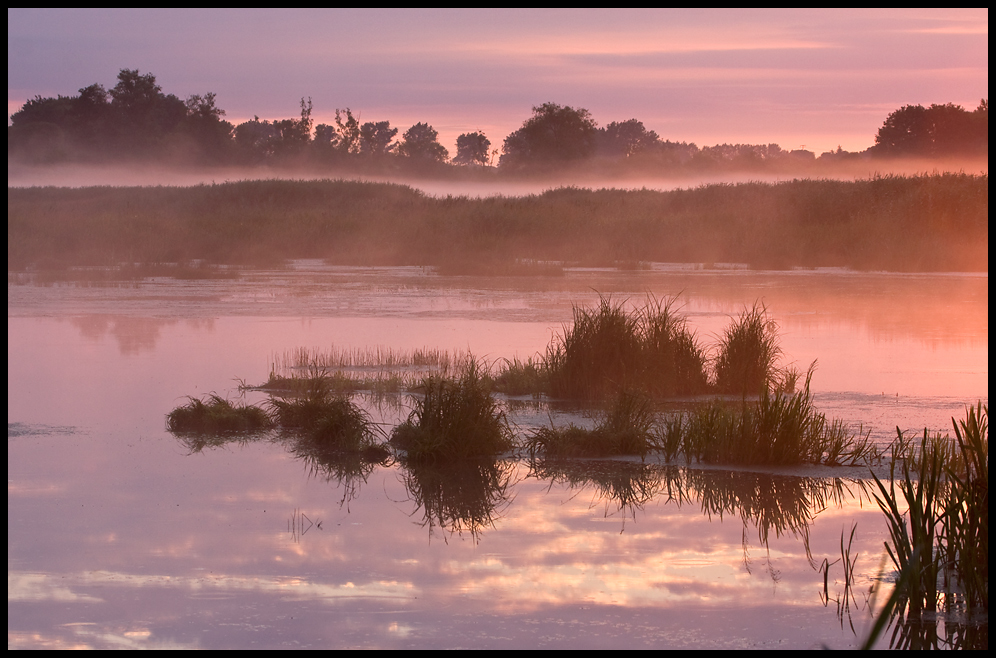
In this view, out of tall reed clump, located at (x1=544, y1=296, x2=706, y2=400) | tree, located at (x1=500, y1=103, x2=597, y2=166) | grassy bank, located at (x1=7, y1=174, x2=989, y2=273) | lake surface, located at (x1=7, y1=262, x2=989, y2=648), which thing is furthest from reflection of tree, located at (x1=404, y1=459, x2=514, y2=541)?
tree, located at (x1=500, y1=103, x2=597, y2=166)

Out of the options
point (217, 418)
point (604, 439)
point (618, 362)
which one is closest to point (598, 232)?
point (618, 362)

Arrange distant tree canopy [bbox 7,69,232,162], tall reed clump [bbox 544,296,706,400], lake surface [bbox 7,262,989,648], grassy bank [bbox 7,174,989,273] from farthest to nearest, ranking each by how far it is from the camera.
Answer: distant tree canopy [bbox 7,69,232,162] → grassy bank [bbox 7,174,989,273] → tall reed clump [bbox 544,296,706,400] → lake surface [bbox 7,262,989,648]

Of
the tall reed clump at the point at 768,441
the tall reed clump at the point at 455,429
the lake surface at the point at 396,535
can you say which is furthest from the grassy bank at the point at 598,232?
the tall reed clump at the point at 768,441

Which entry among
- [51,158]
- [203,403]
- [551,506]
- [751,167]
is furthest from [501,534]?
[51,158]

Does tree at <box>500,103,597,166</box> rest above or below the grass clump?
above

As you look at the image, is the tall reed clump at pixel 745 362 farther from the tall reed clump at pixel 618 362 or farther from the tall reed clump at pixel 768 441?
the tall reed clump at pixel 768 441

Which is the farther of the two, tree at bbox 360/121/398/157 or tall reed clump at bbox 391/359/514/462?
tree at bbox 360/121/398/157

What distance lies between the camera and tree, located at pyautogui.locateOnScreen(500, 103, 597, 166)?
250 feet

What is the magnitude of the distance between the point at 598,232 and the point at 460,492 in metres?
30.5

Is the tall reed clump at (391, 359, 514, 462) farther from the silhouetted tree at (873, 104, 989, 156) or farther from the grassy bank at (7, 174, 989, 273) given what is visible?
the silhouetted tree at (873, 104, 989, 156)

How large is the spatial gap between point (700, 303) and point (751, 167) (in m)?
50.5

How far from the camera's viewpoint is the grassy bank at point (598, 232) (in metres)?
32.8

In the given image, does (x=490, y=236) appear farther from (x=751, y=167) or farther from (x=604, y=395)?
(x=751, y=167)

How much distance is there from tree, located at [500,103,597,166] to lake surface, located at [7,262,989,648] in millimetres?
63933
